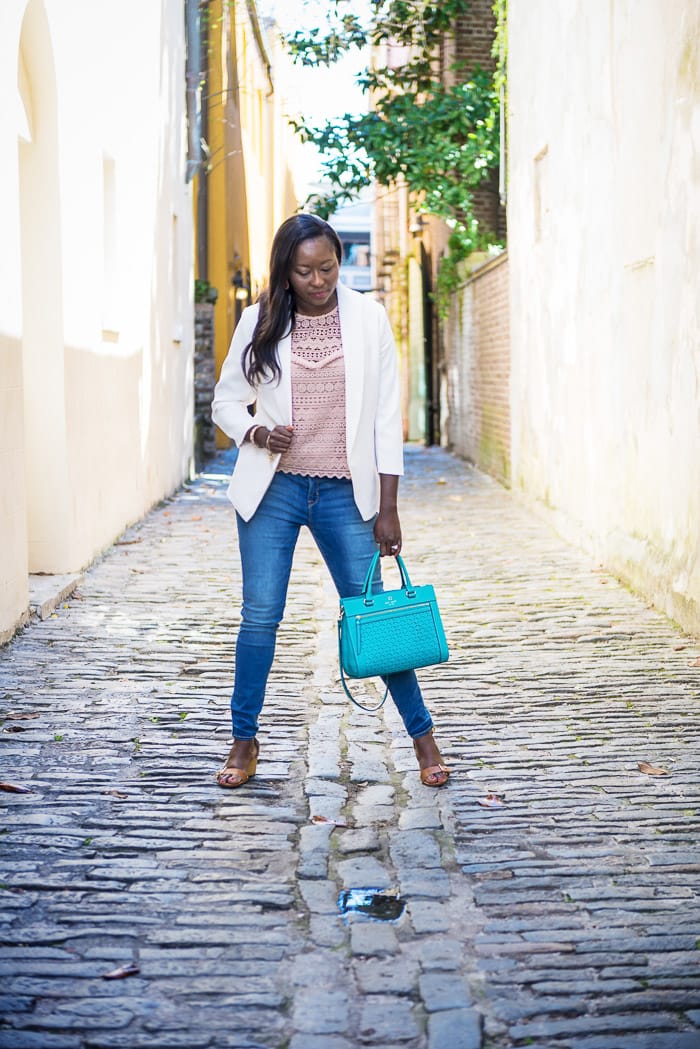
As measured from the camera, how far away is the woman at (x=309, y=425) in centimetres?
452

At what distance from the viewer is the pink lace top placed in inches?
179

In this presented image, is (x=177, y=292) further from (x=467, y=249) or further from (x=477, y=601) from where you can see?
(x=477, y=601)

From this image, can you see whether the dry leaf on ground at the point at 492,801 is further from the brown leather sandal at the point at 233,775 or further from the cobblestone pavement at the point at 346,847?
the brown leather sandal at the point at 233,775

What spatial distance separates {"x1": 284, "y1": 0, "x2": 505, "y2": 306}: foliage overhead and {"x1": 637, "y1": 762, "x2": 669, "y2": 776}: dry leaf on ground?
1413 centimetres

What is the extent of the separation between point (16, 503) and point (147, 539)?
12.7ft

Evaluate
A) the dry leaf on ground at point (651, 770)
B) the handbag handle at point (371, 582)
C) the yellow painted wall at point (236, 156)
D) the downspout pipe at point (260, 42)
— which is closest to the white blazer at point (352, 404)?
the handbag handle at point (371, 582)

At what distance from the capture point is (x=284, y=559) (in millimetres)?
4719

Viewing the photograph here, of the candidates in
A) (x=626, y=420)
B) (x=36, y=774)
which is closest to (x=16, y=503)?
(x=36, y=774)

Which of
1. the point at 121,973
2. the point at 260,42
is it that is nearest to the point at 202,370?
the point at 260,42

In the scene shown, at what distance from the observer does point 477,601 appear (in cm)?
845

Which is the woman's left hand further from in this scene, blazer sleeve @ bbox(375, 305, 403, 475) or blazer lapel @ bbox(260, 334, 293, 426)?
blazer lapel @ bbox(260, 334, 293, 426)

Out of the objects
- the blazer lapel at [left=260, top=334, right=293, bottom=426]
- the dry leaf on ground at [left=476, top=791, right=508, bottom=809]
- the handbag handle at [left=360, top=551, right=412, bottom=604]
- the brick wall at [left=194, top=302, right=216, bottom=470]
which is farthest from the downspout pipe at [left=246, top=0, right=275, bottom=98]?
the dry leaf on ground at [left=476, top=791, right=508, bottom=809]

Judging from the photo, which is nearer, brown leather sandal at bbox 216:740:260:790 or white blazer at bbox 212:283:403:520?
white blazer at bbox 212:283:403:520

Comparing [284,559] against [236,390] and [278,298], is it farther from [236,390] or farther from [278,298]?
[278,298]
